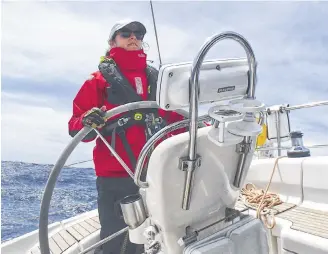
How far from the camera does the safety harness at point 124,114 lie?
2.09m

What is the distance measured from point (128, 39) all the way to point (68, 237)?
5.66 ft

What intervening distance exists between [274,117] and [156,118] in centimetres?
200

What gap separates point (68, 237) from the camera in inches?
120

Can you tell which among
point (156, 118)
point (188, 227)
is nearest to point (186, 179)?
point (188, 227)

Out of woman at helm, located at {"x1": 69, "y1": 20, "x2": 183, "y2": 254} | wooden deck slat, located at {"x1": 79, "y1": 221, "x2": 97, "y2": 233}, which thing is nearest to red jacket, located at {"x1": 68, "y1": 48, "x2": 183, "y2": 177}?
woman at helm, located at {"x1": 69, "y1": 20, "x2": 183, "y2": 254}

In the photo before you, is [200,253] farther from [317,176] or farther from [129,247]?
[317,176]

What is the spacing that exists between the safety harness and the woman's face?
0.46ft

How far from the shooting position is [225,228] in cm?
156

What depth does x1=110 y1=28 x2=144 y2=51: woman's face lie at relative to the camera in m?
2.40

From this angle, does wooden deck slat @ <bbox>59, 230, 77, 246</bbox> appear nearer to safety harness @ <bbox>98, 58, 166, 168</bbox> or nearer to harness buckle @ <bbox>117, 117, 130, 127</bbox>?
safety harness @ <bbox>98, 58, 166, 168</bbox>

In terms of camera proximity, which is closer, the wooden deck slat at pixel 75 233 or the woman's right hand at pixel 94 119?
the woman's right hand at pixel 94 119

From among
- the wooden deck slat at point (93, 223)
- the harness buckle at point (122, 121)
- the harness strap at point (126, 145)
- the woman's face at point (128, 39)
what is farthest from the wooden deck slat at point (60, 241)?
the woman's face at point (128, 39)

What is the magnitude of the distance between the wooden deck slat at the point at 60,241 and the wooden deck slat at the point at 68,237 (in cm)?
2

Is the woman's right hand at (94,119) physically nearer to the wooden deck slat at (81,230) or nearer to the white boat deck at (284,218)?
the white boat deck at (284,218)
